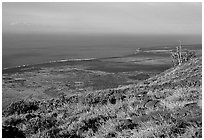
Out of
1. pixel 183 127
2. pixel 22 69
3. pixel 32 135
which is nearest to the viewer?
pixel 183 127

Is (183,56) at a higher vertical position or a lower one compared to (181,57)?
lower

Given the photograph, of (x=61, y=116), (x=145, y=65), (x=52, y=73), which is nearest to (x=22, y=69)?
(x=52, y=73)

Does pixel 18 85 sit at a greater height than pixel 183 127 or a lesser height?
lesser

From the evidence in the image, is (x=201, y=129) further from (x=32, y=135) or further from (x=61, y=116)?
(x=61, y=116)

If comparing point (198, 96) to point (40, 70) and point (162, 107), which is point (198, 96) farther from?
point (40, 70)

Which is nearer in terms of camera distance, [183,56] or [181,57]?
[181,57]

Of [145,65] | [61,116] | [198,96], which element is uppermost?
[198,96]

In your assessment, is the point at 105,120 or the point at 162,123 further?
the point at 105,120

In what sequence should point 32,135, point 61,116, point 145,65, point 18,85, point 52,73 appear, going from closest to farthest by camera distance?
point 32,135 → point 61,116 → point 18,85 → point 52,73 → point 145,65

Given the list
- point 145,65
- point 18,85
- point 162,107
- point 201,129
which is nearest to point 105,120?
point 162,107
